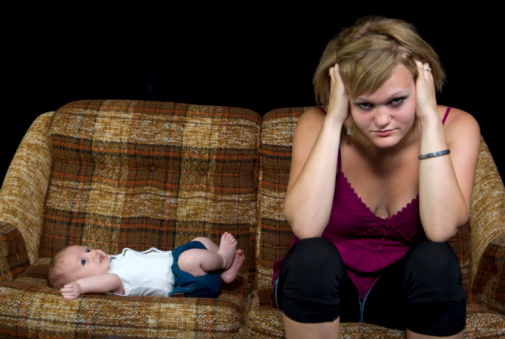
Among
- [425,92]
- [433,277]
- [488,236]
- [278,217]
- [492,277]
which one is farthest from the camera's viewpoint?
[278,217]

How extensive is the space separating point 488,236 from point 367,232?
68 centimetres

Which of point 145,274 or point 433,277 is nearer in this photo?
point 433,277

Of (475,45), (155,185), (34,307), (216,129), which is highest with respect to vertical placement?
(475,45)

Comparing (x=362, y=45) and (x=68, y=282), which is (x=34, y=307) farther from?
(x=362, y=45)

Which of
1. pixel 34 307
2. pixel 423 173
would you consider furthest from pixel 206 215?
pixel 423 173

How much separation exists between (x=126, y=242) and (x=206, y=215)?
1.15 ft

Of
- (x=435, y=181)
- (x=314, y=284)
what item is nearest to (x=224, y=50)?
(x=435, y=181)

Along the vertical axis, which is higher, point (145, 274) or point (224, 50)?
point (224, 50)

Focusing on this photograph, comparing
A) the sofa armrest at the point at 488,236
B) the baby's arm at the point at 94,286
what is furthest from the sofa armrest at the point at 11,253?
the sofa armrest at the point at 488,236

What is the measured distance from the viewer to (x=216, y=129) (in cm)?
238

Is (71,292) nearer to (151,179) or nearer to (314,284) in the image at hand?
(151,179)

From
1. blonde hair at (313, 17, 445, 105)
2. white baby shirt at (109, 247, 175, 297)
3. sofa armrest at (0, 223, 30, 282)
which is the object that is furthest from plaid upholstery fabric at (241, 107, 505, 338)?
sofa armrest at (0, 223, 30, 282)

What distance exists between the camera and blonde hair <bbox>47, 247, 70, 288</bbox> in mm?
2014

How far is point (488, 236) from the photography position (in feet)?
6.86
